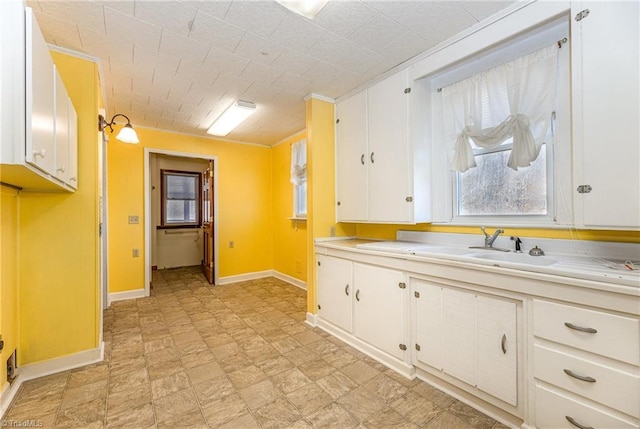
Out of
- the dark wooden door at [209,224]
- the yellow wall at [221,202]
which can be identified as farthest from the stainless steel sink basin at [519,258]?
the dark wooden door at [209,224]

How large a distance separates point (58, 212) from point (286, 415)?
2281 millimetres

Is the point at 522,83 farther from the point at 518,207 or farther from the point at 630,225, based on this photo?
the point at 630,225

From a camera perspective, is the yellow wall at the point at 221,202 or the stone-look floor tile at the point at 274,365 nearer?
the stone-look floor tile at the point at 274,365

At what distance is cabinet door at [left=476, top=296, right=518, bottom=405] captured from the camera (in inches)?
60.2

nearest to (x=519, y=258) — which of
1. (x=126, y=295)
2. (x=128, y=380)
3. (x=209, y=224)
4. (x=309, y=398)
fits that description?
(x=309, y=398)

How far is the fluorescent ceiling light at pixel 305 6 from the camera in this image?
166 centimetres

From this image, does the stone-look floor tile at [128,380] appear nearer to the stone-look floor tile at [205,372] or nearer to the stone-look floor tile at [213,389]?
the stone-look floor tile at [205,372]

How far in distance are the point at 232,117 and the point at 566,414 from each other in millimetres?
3896

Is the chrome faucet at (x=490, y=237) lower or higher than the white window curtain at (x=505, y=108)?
lower

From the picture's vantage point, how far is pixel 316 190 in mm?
3016

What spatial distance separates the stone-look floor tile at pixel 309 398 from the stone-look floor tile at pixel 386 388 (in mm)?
323

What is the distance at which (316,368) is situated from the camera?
2.17 m

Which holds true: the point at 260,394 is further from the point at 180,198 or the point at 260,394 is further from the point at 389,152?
the point at 180,198

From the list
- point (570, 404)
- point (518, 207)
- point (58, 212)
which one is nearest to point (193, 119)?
point (58, 212)
